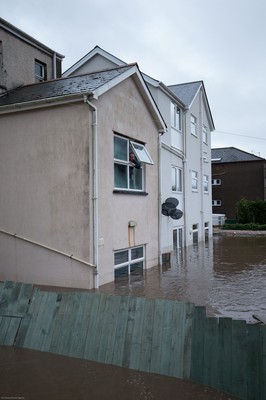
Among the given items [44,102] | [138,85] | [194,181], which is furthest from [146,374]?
[194,181]

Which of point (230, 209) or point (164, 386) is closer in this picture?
point (164, 386)

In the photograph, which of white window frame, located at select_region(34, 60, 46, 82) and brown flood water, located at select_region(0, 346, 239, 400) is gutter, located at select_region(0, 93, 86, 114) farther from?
white window frame, located at select_region(34, 60, 46, 82)

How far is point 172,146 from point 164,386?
47.6 feet

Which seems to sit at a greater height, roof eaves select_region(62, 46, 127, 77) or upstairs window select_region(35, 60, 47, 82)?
roof eaves select_region(62, 46, 127, 77)

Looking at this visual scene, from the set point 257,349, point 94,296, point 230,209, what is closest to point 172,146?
point 94,296

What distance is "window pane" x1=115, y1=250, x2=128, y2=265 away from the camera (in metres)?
11.9

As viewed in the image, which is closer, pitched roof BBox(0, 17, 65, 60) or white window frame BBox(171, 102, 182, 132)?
pitched roof BBox(0, 17, 65, 60)

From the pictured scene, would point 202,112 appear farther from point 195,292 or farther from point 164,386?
point 164,386

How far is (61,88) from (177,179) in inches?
374

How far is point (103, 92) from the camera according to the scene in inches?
416

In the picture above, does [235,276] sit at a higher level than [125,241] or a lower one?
lower

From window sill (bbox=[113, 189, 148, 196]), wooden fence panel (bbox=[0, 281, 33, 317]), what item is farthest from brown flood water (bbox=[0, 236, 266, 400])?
window sill (bbox=[113, 189, 148, 196])

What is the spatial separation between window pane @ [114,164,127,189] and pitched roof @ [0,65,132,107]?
2529 millimetres

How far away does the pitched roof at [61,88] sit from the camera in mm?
10758
